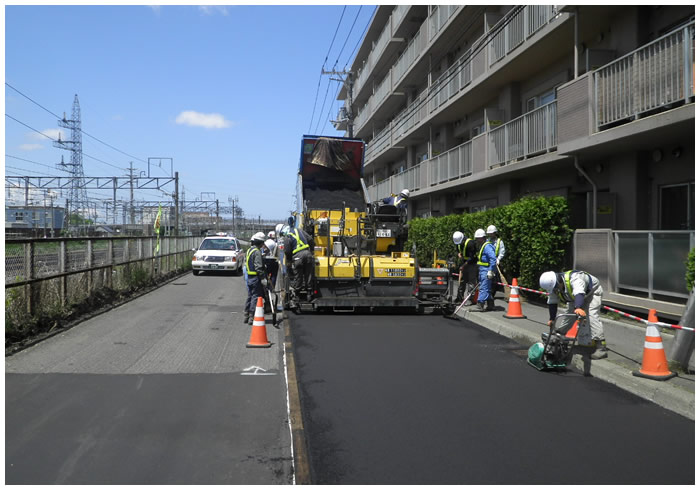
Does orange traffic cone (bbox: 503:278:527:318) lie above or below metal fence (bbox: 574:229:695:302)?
below

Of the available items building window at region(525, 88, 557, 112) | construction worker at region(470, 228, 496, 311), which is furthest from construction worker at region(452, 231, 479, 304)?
building window at region(525, 88, 557, 112)

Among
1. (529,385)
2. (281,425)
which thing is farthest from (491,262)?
(281,425)

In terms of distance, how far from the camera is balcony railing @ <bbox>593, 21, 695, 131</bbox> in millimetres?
9305

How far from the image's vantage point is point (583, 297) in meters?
7.13

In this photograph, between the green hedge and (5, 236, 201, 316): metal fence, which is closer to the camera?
(5, 236, 201, 316): metal fence

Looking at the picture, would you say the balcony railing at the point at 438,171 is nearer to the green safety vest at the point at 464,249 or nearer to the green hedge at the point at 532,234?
the green hedge at the point at 532,234

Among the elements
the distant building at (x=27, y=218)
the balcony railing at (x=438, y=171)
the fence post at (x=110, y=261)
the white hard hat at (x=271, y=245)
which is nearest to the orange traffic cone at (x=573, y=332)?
the white hard hat at (x=271, y=245)

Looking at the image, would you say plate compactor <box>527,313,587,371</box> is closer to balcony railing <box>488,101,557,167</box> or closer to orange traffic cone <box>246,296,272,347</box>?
orange traffic cone <box>246,296,272,347</box>

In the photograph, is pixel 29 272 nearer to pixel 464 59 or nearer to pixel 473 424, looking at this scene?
pixel 473 424

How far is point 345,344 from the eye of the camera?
9000 mm

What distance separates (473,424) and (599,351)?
327 cm

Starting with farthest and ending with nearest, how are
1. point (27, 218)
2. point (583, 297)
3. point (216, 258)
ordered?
point (27, 218) → point (216, 258) → point (583, 297)

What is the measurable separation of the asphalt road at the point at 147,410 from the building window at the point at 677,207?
811cm

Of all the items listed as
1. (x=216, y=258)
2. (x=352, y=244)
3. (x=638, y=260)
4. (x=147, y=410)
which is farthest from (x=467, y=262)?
(x=216, y=258)
